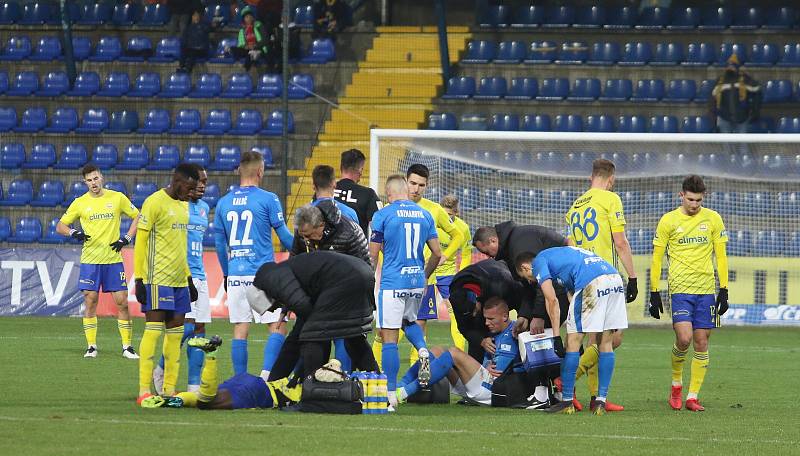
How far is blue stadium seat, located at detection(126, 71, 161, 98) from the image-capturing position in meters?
30.3

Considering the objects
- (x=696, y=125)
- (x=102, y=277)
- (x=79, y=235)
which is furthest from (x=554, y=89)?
(x=79, y=235)

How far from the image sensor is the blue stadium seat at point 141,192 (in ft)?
91.7

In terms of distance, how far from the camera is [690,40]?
2944 cm

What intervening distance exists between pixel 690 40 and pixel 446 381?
761 inches

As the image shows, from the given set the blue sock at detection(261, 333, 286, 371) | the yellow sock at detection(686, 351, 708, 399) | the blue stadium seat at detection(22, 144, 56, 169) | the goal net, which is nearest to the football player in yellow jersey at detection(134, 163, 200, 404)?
the blue sock at detection(261, 333, 286, 371)

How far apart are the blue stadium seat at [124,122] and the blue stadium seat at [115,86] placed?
2.05ft

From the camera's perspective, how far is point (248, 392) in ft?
35.5

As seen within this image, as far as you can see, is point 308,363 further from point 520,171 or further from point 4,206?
point 4,206

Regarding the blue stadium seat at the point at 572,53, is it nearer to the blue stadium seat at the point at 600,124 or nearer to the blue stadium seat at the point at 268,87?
the blue stadium seat at the point at 600,124

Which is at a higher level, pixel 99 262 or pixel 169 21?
pixel 169 21

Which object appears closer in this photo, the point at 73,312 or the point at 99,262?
the point at 99,262

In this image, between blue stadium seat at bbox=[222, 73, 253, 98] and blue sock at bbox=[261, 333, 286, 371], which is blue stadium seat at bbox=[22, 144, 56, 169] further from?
blue sock at bbox=[261, 333, 286, 371]

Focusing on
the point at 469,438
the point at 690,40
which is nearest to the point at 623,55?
the point at 690,40

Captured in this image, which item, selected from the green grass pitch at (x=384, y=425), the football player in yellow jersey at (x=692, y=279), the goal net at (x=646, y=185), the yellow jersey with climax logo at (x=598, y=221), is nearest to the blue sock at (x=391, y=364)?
the green grass pitch at (x=384, y=425)
